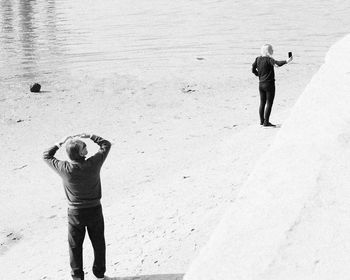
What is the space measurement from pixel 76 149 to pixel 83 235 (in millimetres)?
1000

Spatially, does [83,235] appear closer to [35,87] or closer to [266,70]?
[266,70]

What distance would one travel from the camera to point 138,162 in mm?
10562

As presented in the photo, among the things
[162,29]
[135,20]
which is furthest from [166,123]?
[135,20]

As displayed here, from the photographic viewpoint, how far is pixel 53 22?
→ 3192cm

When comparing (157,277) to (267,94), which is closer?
(157,277)

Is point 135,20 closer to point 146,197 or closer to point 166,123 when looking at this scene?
point 166,123

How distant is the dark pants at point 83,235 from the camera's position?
541 centimetres

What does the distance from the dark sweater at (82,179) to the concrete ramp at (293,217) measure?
5.16 feet

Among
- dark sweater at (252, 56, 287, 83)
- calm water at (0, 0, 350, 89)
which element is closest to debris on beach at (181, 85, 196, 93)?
calm water at (0, 0, 350, 89)

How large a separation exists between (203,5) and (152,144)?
2677cm

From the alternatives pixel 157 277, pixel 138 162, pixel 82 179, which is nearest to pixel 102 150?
pixel 82 179

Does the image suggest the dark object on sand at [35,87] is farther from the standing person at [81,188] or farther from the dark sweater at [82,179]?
the dark sweater at [82,179]

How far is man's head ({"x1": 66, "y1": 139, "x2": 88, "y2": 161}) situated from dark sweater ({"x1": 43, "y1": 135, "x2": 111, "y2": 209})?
93mm

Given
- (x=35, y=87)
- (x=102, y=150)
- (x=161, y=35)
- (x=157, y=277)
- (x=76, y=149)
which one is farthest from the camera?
(x=161, y=35)
